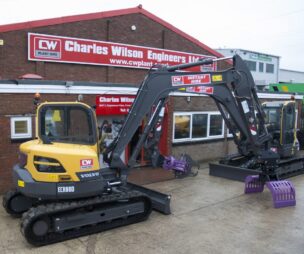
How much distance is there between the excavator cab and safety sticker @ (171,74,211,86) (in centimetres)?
555

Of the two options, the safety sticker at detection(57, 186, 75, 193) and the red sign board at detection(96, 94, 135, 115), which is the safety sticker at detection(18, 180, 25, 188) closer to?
the safety sticker at detection(57, 186, 75, 193)

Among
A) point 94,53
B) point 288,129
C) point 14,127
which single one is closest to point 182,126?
point 288,129

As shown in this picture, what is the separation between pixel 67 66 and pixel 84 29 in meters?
1.55

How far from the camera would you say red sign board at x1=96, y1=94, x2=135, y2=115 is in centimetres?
1185

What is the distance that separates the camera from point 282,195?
383 inches

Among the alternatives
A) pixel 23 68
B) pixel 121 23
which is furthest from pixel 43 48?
pixel 121 23

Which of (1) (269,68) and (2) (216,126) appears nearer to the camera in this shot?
(2) (216,126)

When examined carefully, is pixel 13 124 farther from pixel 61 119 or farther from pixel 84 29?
pixel 84 29

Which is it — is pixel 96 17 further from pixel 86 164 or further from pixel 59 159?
pixel 59 159

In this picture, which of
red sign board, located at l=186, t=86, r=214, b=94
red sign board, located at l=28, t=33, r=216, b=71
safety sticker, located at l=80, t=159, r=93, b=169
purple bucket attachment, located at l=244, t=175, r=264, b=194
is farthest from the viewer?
red sign board, located at l=28, t=33, r=216, b=71

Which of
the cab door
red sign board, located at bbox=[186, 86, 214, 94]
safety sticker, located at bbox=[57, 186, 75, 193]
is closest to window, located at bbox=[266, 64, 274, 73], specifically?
the cab door

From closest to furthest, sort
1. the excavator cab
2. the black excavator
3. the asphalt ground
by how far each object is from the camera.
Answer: the asphalt ground, the black excavator, the excavator cab

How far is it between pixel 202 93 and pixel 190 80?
0.64m

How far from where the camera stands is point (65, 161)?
729 cm
